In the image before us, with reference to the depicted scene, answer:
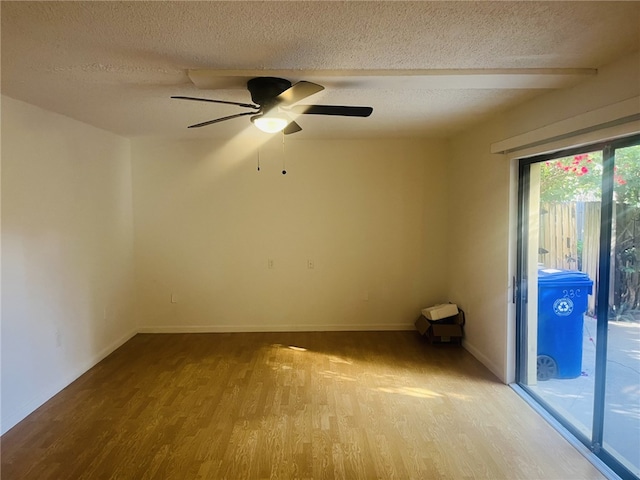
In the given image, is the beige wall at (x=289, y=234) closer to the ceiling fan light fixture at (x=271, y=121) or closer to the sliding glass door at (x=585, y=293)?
the sliding glass door at (x=585, y=293)

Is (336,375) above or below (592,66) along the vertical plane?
below

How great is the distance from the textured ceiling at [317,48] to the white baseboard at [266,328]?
2.79 metres

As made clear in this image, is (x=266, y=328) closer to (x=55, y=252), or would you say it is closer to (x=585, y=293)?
(x=55, y=252)

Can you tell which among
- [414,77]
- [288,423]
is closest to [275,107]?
[414,77]

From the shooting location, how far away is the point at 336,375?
3631 millimetres

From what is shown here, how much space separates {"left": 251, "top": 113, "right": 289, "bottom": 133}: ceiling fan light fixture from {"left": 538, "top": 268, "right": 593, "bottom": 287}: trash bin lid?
89.1 inches

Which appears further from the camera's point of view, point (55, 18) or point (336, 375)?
point (336, 375)

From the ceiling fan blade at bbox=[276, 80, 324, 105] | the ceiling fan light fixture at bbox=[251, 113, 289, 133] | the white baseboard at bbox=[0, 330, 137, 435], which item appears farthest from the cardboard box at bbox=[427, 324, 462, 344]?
the white baseboard at bbox=[0, 330, 137, 435]

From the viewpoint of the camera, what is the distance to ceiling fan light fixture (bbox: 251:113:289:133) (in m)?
2.39

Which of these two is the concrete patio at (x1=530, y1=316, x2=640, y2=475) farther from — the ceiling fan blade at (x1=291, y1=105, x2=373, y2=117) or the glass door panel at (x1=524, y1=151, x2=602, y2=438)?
the ceiling fan blade at (x1=291, y1=105, x2=373, y2=117)

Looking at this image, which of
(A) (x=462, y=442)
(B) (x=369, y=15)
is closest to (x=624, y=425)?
(A) (x=462, y=442)

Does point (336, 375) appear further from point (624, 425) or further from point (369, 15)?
point (369, 15)

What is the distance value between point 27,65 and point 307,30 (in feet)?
5.30

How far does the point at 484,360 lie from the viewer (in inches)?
151
